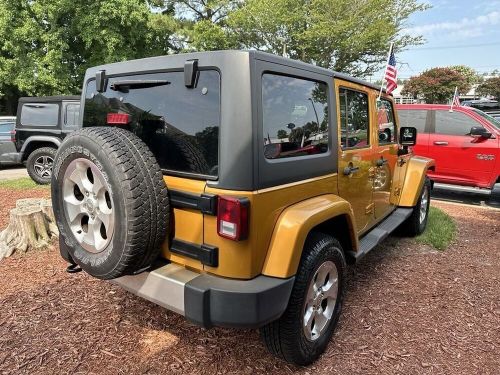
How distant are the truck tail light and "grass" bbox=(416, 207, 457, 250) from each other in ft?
11.8

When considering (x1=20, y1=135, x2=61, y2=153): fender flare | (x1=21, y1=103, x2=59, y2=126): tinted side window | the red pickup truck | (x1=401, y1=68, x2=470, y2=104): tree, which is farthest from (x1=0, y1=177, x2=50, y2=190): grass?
(x1=401, y1=68, x2=470, y2=104): tree

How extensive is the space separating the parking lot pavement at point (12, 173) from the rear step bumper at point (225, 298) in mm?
9201

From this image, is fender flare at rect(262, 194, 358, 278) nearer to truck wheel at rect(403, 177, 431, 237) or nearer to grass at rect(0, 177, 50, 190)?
truck wheel at rect(403, 177, 431, 237)

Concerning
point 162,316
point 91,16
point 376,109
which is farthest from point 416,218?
point 91,16

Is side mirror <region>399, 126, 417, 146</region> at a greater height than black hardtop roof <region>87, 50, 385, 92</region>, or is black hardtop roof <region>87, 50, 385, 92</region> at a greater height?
black hardtop roof <region>87, 50, 385, 92</region>

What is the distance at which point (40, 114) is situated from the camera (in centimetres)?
884

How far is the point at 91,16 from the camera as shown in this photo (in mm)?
17766

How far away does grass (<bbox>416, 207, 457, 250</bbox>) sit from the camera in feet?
16.1

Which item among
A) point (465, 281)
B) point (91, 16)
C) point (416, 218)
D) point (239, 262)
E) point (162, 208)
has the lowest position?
point (465, 281)

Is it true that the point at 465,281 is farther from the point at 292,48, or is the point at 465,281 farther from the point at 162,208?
the point at 292,48

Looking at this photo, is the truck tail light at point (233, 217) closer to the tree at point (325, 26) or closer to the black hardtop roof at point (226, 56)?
the black hardtop roof at point (226, 56)

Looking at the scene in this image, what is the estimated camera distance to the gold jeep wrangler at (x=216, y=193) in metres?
2.06

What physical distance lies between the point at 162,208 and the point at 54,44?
1860cm

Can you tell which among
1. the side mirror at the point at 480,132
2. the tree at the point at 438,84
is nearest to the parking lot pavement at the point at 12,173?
the side mirror at the point at 480,132
